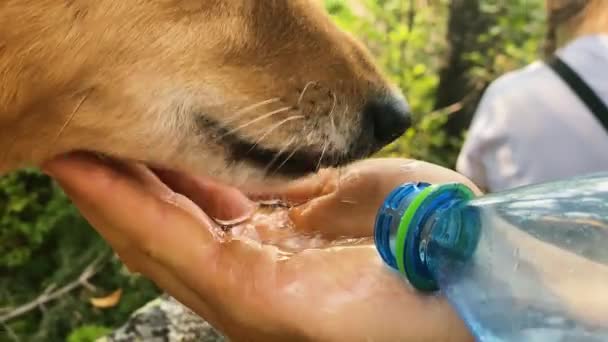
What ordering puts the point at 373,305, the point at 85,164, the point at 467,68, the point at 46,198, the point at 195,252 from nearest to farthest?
the point at 373,305
the point at 195,252
the point at 85,164
the point at 46,198
the point at 467,68

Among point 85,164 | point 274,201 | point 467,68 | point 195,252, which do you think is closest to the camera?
point 195,252

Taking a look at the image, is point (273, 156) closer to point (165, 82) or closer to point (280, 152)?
point (280, 152)

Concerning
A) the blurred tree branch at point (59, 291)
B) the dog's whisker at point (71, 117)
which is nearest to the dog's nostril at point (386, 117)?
the dog's whisker at point (71, 117)

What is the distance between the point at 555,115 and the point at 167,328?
1.43m

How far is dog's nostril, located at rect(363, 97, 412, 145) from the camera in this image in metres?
1.86

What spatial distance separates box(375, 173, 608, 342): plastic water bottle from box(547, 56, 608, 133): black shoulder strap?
3.67 ft

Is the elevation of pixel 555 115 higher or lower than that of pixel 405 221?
lower

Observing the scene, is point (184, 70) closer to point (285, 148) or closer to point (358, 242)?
point (285, 148)

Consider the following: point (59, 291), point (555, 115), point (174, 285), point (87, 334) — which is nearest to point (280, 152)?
point (174, 285)

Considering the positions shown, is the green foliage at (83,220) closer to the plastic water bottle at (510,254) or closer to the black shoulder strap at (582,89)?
the black shoulder strap at (582,89)

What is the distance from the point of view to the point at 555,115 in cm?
262

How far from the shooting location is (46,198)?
442 centimetres

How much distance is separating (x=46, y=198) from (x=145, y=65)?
2917 millimetres

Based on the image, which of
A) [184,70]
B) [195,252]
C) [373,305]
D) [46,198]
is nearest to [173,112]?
[184,70]
